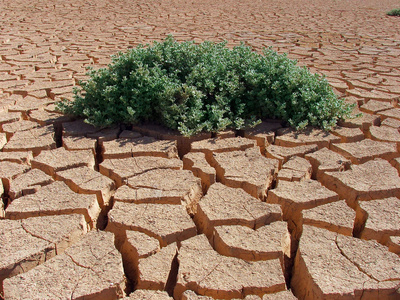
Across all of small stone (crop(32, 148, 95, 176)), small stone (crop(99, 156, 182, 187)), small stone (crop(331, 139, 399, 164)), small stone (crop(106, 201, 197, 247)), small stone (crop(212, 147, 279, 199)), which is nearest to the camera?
small stone (crop(106, 201, 197, 247))

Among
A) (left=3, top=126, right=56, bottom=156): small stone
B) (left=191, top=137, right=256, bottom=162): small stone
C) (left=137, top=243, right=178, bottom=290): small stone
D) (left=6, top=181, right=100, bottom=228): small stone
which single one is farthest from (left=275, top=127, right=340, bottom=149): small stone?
(left=3, top=126, right=56, bottom=156): small stone

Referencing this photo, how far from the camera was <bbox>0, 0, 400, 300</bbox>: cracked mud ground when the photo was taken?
6.57 ft

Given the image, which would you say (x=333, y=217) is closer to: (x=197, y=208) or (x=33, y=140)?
(x=197, y=208)

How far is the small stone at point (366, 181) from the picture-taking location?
106 inches

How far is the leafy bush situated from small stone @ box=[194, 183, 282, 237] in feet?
2.89

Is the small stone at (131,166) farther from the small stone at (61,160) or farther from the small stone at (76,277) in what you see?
the small stone at (76,277)

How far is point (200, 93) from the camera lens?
349cm

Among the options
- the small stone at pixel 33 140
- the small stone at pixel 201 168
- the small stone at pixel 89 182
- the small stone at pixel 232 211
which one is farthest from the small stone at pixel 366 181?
the small stone at pixel 33 140

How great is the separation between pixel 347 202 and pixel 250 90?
64.0 inches

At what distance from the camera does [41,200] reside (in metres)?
2.60

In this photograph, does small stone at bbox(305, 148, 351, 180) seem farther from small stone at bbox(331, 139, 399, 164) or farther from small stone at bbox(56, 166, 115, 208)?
small stone at bbox(56, 166, 115, 208)

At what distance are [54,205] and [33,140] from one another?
1.16m

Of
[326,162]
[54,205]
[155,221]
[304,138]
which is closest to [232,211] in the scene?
[155,221]

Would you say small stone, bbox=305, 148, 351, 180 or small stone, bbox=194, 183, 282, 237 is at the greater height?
small stone, bbox=305, 148, 351, 180
